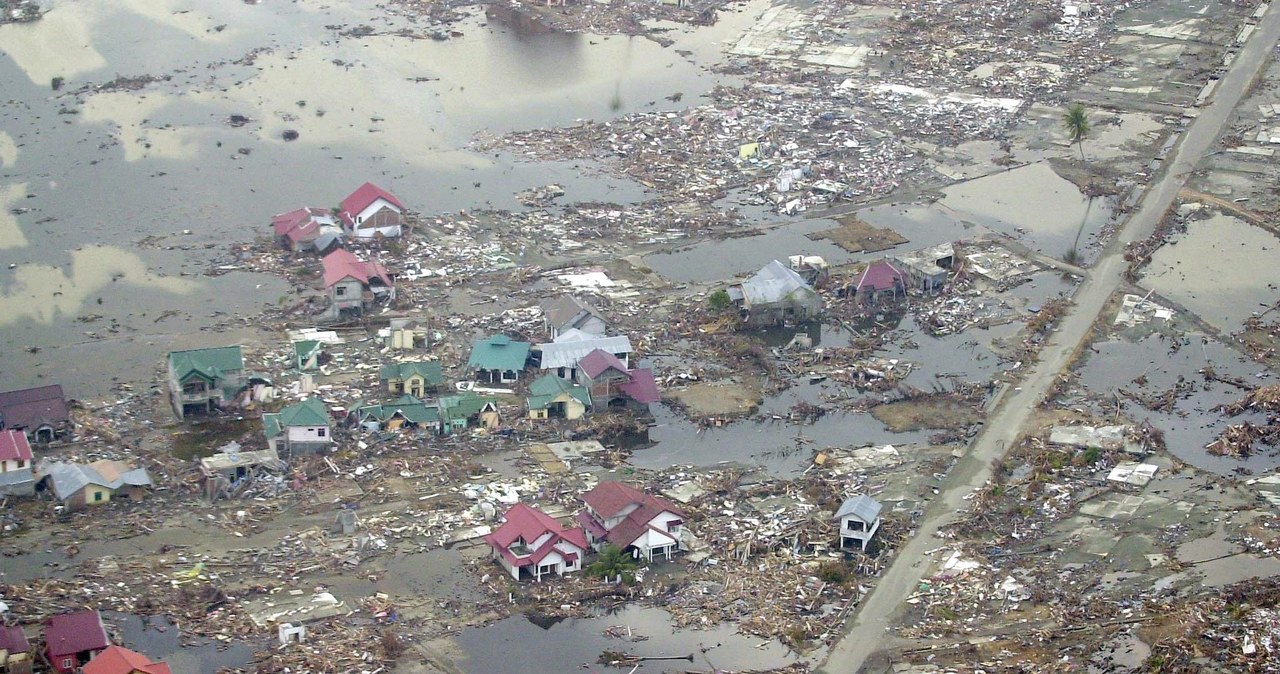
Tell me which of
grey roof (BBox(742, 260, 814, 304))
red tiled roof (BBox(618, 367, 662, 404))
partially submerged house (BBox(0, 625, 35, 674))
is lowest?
red tiled roof (BBox(618, 367, 662, 404))

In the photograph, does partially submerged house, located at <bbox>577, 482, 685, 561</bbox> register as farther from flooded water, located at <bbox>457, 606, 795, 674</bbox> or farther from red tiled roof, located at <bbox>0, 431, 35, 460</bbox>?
red tiled roof, located at <bbox>0, 431, 35, 460</bbox>

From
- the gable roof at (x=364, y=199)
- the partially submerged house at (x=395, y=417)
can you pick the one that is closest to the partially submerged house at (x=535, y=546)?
the partially submerged house at (x=395, y=417)

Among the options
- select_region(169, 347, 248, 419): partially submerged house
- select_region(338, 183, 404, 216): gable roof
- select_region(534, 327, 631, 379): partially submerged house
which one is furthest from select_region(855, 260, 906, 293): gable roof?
select_region(169, 347, 248, 419): partially submerged house

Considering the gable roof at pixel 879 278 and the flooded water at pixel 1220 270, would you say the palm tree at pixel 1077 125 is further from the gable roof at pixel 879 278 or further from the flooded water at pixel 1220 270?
the gable roof at pixel 879 278

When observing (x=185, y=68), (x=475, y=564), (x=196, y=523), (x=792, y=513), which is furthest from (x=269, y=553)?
(x=185, y=68)

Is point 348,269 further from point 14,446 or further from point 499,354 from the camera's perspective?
point 14,446

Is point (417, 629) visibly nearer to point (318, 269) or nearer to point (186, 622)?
point (186, 622)

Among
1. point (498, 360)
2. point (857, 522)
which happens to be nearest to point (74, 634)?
point (498, 360)
